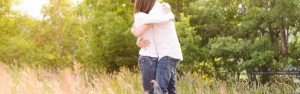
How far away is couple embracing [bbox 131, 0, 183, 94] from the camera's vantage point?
185 inches

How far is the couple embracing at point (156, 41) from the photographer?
4.71 metres

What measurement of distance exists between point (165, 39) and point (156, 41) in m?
0.10

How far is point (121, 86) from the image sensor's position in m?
7.32

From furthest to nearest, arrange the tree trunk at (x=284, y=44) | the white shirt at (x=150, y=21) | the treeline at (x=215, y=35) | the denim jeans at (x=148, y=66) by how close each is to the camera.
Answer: the tree trunk at (x=284, y=44) → the treeline at (x=215, y=35) → the denim jeans at (x=148, y=66) → the white shirt at (x=150, y=21)

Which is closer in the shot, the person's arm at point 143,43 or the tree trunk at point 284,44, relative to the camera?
the person's arm at point 143,43

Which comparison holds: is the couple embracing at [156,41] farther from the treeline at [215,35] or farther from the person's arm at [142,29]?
the treeline at [215,35]

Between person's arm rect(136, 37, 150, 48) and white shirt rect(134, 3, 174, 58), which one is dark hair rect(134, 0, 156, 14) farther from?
person's arm rect(136, 37, 150, 48)

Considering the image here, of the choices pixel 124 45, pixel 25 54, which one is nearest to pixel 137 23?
pixel 124 45

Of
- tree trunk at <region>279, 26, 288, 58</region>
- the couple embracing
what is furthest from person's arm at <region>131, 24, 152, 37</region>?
tree trunk at <region>279, 26, 288, 58</region>

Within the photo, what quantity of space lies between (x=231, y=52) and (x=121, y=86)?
211 inches

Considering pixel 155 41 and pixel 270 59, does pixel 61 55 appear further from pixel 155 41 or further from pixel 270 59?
pixel 155 41

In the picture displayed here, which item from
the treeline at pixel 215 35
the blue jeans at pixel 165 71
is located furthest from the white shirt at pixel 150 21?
the treeline at pixel 215 35

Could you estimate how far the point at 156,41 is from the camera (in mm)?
4785

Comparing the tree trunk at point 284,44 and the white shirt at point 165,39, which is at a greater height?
the white shirt at point 165,39
